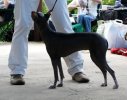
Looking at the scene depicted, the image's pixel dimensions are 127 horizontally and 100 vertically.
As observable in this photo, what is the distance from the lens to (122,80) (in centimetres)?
548

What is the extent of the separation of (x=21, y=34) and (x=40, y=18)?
50cm

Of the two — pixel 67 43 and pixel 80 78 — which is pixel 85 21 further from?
pixel 67 43

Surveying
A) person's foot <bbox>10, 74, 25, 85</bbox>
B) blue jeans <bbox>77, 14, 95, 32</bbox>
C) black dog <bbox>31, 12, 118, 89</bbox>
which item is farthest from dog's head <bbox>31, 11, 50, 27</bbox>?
blue jeans <bbox>77, 14, 95, 32</bbox>

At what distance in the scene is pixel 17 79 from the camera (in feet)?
16.9

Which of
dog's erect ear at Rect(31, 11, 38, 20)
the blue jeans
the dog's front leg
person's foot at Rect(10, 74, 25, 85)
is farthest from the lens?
the blue jeans

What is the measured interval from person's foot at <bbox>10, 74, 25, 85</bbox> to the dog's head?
75 cm

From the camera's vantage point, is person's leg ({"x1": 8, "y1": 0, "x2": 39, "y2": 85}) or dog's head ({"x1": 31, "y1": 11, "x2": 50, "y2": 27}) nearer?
dog's head ({"x1": 31, "y1": 11, "x2": 50, "y2": 27})

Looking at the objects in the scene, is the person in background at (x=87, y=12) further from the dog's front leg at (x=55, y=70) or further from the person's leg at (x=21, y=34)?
the dog's front leg at (x=55, y=70)

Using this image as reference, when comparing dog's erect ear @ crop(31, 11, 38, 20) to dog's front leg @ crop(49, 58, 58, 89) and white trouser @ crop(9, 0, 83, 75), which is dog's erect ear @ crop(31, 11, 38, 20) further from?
dog's front leg @ crop(49, 58, 58, 89)

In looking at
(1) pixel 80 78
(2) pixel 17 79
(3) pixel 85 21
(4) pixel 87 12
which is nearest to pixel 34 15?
(2) pixel 17 79

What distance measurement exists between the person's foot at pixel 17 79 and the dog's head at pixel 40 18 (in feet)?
2.46

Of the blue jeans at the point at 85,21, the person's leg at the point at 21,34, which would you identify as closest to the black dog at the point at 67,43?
the person's leg at the point at 21,34

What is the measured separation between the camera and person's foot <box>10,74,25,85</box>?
5129 mm

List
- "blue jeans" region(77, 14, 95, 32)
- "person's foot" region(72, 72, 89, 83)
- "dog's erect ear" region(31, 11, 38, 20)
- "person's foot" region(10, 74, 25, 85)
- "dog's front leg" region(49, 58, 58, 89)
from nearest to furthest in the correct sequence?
"dog's erect ear" region(31, 11, 38, 20)
"dog's front leg" region(49, 58, 58, 89)
"person's foot" region(10, 74, 25, 85)
"person's foot" region(72, 72, 89, 83)
"blue jeans" region(77, 14, 95, 32)
